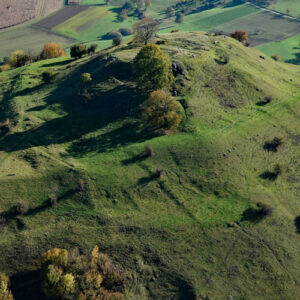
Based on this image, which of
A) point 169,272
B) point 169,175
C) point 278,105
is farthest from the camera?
point 278,105

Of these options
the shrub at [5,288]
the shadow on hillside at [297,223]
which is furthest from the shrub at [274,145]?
the shrub at [5,288]

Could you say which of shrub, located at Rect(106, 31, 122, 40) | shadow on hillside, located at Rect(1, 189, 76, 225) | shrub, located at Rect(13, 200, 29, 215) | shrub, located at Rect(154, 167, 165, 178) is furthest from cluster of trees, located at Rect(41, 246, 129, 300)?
shrub, located at Rect(106, 31, 122, 40)

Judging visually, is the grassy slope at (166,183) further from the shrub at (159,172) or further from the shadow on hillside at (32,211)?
the shrub at (159,172)

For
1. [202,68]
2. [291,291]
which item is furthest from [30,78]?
[291,291]

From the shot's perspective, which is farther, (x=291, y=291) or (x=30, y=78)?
(x=30, y=78)

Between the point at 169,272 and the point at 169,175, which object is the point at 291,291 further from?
the point at 169,175
